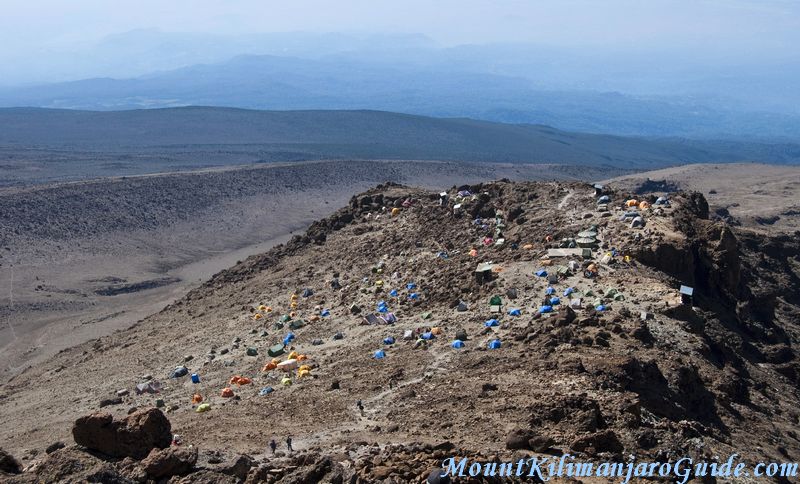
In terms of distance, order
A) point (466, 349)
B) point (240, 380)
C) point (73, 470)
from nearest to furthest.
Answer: point (73, 470)
point (466, 349)
point (240, 380)

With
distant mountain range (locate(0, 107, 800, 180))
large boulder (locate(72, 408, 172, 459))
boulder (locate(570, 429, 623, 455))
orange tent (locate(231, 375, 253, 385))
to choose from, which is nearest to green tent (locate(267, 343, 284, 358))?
orange tent (locate(231, 375, 253, 385))

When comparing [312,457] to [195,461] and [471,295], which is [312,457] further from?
[471,295]

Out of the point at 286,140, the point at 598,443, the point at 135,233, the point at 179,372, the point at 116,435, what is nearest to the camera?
the point at 598,443

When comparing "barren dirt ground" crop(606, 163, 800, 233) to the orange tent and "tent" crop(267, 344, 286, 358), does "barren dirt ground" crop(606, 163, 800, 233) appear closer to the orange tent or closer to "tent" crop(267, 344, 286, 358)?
"tent" crop(267, 344, 286, 358)

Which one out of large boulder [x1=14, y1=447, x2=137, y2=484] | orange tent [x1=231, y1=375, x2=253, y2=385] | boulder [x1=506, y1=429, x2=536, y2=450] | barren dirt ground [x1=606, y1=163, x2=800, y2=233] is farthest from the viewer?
barren dirt ground [x1=606, y1=163, x2=800, y2=233]

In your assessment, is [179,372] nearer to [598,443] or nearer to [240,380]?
[240,380]

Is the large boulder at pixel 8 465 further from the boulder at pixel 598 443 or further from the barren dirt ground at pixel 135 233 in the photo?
the barren dirt ground at pixel 135 233

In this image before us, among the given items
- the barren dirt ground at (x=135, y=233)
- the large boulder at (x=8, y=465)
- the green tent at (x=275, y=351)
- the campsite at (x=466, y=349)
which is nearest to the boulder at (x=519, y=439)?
the campsite at (x=466, y=349)

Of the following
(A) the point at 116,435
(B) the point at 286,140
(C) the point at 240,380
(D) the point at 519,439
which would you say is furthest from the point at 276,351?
(B) the point at 286,140

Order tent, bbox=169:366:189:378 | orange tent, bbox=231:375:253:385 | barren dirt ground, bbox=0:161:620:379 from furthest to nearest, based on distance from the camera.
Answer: barren dirt ground, bbox=0:161:620:379 < tent, bbox=169:366:189:378 < orange tent, bbox=231:375:253:385
